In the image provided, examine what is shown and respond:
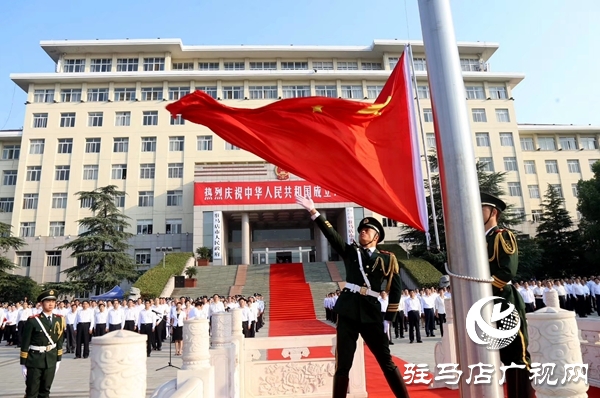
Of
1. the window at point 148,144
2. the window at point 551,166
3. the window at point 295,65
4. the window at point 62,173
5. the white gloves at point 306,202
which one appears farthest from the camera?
the window at point 295,65

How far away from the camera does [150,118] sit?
28.0m

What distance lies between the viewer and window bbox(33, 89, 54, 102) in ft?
91.7

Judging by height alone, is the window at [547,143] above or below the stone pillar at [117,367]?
above

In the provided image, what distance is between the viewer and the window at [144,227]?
1038 inches

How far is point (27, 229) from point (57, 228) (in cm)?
191

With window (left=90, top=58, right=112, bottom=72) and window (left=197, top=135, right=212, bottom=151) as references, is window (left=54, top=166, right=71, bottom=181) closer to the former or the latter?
window (left=90, top=58, right=112, bottom=72)

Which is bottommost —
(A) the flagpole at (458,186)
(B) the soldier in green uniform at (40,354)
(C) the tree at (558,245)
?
(B) the soldier in green uniform at (40,354)

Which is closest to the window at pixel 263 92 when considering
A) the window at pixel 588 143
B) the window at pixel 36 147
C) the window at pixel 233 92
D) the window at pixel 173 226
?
the window at pixel 233 92

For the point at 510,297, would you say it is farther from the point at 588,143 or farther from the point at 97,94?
the point at 588,143

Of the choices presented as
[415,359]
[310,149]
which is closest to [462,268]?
[310,149]

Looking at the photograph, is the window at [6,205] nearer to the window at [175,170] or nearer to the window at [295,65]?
the window at [175,170]

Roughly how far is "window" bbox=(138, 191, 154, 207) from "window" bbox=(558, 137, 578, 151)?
2909 cm

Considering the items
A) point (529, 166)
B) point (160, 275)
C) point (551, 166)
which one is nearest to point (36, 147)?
point (160, 275)

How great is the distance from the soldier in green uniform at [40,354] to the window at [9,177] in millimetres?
28677
